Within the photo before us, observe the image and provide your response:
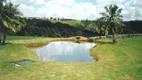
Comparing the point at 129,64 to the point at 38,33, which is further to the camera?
the point at 38,33

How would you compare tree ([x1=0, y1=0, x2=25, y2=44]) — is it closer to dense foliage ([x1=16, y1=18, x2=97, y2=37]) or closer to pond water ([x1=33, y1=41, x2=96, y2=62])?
pond water ([x1=33, y1=41, x2=96, y2=62])

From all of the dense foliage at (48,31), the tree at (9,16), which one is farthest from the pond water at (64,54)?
the dense foliage at (48,31)

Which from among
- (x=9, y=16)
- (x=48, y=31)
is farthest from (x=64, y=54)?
(x=48, y=31)

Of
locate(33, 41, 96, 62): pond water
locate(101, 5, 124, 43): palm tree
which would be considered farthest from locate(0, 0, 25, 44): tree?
locate(101, 5, 124, 43): palm tree

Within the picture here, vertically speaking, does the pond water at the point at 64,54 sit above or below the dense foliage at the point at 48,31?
below

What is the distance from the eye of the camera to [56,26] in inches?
6412

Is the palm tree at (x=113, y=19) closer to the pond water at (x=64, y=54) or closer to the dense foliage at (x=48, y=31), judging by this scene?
the pond water at (x=64, y=54)

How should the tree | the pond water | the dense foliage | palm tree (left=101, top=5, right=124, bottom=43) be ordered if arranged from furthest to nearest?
the dense foliage → palm tree (left=101, top=5, right=124, bottom=43) → the tree → the pond water

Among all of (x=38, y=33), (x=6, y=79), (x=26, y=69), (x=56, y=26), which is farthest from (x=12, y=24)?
(x=56, y=26)

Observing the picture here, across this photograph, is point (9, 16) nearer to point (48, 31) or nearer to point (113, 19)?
point (113, 19)

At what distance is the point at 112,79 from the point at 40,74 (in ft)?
27.8

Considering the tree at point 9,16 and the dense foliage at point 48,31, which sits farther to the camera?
the dense foliage at point 48,31

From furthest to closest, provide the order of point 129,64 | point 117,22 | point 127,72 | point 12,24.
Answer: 1. point 117,22
2. point 12,24
3. point 129,64
4. point 127,72

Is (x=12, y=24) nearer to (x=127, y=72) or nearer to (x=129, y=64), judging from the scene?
(x=129, y=64)
